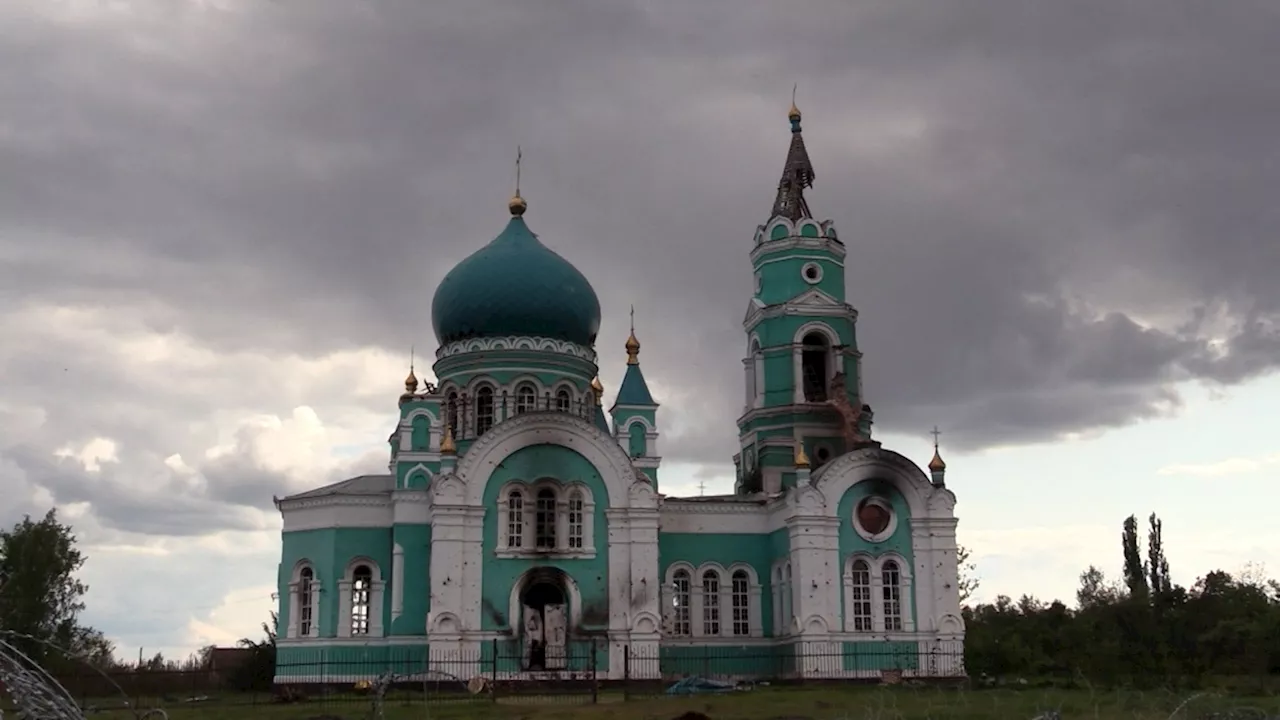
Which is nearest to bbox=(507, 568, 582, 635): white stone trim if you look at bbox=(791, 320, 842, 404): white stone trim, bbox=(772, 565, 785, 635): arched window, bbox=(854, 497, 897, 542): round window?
bbox=(772, 565, 785, 635): arched window

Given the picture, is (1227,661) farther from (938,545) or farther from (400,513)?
(400,513)

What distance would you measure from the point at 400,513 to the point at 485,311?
21.3 ft

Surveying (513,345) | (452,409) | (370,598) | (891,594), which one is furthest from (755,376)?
(370,598)

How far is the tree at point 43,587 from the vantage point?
38.8 m

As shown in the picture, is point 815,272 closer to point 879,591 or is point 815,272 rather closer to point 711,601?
point 879,591

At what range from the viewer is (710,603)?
3334cm

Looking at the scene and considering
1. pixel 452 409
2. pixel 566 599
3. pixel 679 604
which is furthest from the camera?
pixel 452 409

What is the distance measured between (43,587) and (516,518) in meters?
17.6

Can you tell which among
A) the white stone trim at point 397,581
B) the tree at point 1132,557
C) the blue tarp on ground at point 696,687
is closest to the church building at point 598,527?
the white stone trim at point 397,581

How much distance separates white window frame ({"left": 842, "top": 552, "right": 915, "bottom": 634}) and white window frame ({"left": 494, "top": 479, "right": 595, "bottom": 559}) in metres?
6.31

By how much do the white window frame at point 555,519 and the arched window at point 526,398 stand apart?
13.5 ft

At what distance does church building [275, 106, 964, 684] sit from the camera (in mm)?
30328

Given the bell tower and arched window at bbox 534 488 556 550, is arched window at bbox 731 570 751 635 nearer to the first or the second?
the bell tower

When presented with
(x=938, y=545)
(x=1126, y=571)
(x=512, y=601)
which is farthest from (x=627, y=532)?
(x=1126, y=571)
